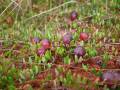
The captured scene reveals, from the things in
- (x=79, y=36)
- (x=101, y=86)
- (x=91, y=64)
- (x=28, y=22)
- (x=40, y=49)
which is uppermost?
(x=28, y=22)

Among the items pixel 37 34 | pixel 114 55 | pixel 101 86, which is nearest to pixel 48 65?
pixel 101 86

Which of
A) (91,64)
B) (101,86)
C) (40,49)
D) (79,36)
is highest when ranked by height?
(79,36)

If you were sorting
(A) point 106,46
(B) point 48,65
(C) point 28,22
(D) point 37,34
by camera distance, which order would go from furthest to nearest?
(C) point 28,22 → (D) point 37,34 → (A) point 106,46 → (B) point 48,65

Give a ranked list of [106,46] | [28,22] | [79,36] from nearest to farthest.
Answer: [106,46], [79,36], [28,22]

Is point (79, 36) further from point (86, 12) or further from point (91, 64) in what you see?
point (86, 12)

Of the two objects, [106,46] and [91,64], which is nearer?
[91,64]

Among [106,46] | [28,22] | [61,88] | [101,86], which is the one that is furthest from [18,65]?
[28,22]

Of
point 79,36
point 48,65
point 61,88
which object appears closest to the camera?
point 61,88

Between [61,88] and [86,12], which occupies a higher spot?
[86,12]

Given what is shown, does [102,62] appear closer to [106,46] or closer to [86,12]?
Answer: [106,46]
